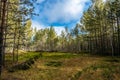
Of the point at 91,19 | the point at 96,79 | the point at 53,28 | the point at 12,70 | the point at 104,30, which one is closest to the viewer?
the point at 96,79

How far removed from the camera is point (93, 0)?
7462cm

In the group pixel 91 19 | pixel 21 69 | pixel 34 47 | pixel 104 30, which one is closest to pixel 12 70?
pixel 21 69

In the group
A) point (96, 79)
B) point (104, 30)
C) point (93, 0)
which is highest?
point (93, 0)

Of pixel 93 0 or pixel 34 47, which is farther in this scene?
pixel 34 47

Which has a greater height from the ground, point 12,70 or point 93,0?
point 93,0

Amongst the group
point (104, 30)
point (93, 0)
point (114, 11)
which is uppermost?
point (93, 0)

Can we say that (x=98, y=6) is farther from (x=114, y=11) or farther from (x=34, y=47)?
(x=34, y=47)

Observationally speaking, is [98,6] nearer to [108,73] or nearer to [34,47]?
[108,73]

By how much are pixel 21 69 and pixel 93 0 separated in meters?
51.0

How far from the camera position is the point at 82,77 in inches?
886

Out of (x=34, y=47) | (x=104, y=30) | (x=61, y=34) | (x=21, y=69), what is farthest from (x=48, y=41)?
(x=21, y=69)

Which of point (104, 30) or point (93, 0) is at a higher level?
point (93, 0)

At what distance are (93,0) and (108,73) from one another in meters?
55.2

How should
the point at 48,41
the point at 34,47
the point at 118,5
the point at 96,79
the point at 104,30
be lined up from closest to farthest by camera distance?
1. the point at 96,79
2. the point at 118,5
3. the point at 104,30
4. the point at 48,41
5. the point at 34,47
